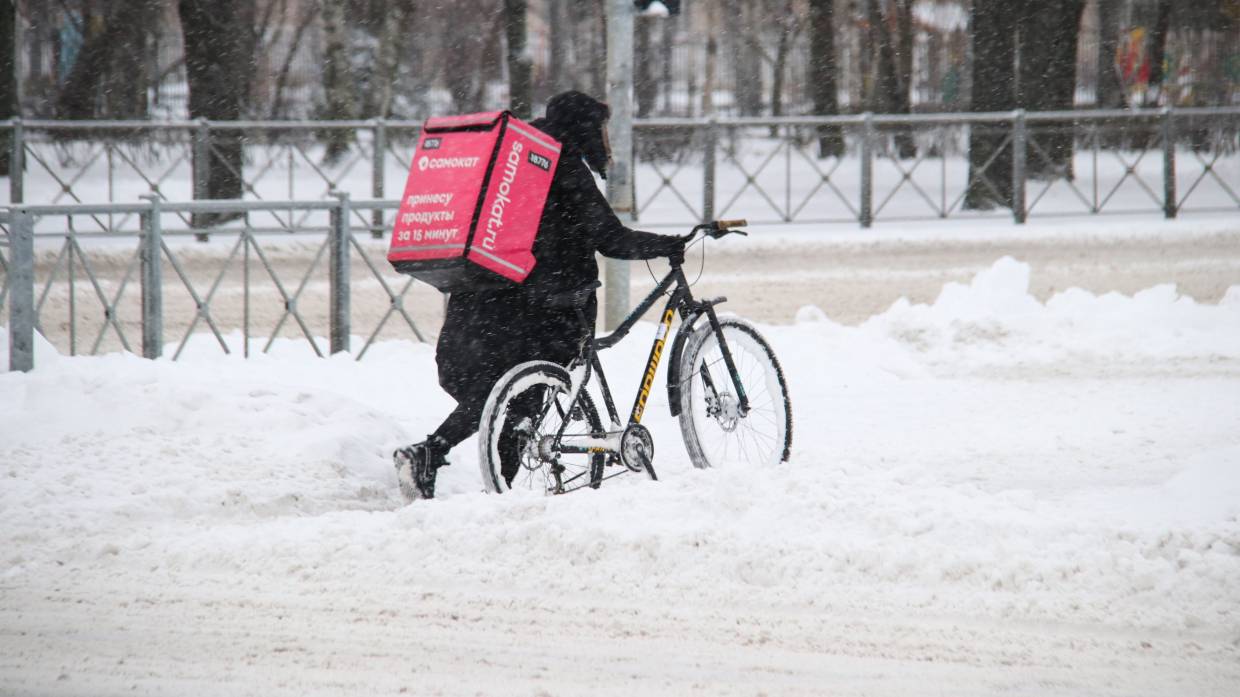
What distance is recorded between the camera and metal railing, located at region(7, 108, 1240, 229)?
18.5 meters

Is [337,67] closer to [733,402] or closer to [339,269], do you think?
[339,269]

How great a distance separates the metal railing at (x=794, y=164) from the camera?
60.7 ft

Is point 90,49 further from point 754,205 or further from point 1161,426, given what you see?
point 1161,426

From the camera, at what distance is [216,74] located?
64.8 ft

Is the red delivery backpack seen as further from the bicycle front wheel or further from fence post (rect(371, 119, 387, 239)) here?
fence post (rect(371, 119, 387, 239))

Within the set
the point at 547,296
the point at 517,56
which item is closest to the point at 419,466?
the point at 547,296

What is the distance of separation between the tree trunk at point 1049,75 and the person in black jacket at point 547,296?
14.3 meters

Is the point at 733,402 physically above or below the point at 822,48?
below

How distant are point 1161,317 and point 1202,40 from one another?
27729mm

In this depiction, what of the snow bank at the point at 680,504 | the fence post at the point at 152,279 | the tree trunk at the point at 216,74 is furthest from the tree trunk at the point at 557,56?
the snow bank at the point at 680,504

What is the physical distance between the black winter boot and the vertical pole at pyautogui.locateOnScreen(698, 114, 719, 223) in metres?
13.4

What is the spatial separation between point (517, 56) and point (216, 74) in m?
5.78

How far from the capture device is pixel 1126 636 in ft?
13.3

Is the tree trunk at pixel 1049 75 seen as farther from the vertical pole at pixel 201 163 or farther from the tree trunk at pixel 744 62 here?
the tree trunk at pixel 744 62
